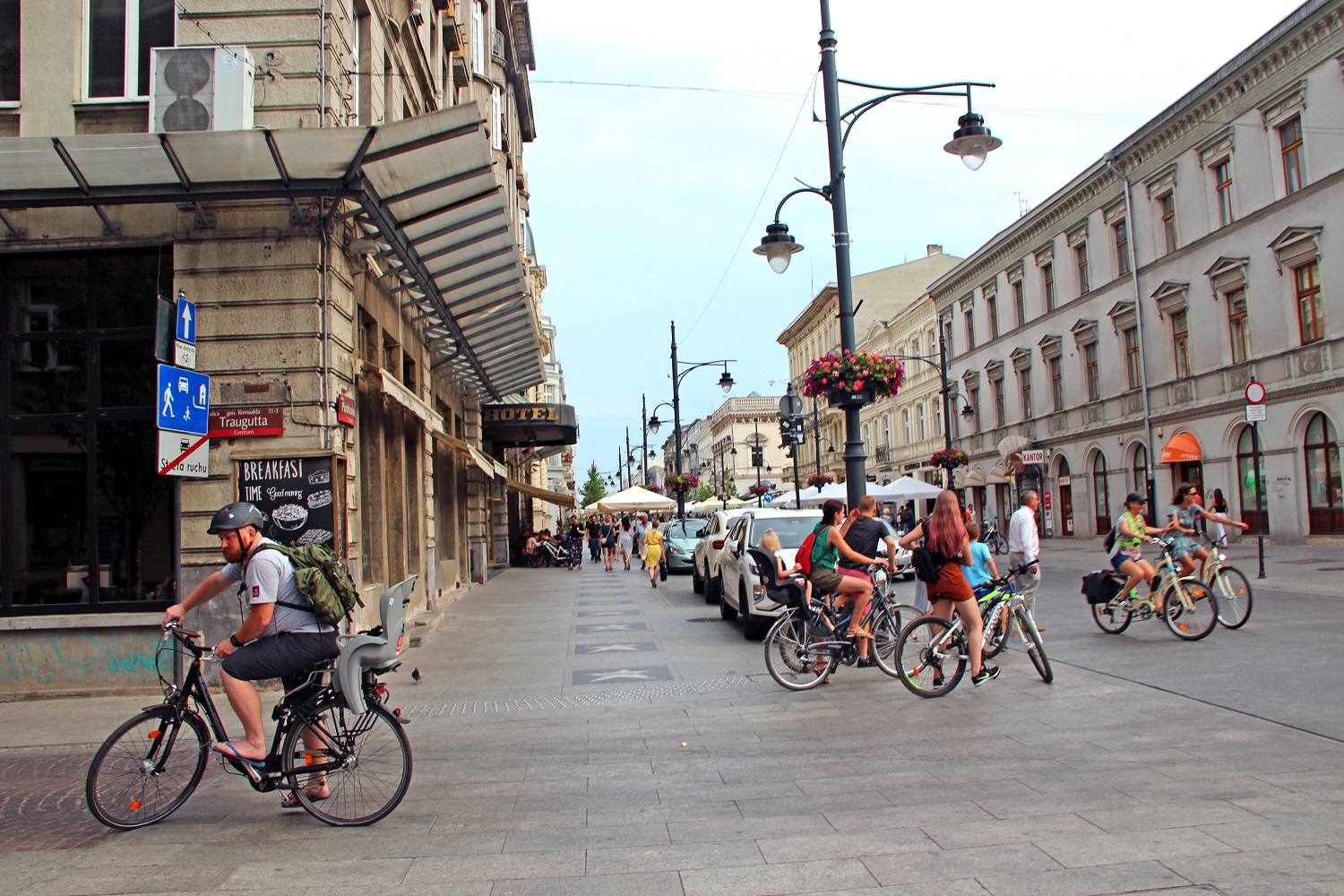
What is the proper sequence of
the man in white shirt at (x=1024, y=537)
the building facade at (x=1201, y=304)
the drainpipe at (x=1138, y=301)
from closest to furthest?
the man in white shirt at (x=1024, y=537) < the building facade at (x=1201, y=304) < the drainpipe at (x=1138, y=301)

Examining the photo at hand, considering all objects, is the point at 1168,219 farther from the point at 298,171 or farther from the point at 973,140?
the point at 298,171

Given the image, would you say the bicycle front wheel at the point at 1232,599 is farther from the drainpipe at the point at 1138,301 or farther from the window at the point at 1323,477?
the drainpipe at the point at 1138,301

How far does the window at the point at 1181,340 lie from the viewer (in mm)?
32156

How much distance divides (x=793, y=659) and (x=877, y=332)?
179ft

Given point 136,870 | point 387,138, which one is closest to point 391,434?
point 387,138

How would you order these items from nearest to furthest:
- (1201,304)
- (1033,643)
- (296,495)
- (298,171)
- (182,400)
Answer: (182,400)
(1033,643)
(298,171)
(296,495)
(1201,304)

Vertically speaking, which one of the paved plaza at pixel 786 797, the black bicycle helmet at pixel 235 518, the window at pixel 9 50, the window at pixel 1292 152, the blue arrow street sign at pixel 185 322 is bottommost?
the paved plaza at pixel 786 797

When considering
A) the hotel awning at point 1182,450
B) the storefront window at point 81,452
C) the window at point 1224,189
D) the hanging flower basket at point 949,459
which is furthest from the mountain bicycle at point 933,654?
the hanging flower basket at point 949,459

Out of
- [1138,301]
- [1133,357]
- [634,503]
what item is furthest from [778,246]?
[1133,357]

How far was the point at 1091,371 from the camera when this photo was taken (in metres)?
38.7

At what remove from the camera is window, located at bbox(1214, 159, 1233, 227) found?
29.5m

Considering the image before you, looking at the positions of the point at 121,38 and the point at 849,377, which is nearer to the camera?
the point at 121,38

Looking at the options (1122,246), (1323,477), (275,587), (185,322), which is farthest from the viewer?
(1122,246)

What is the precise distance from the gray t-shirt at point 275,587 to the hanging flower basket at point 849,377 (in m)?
8.96
